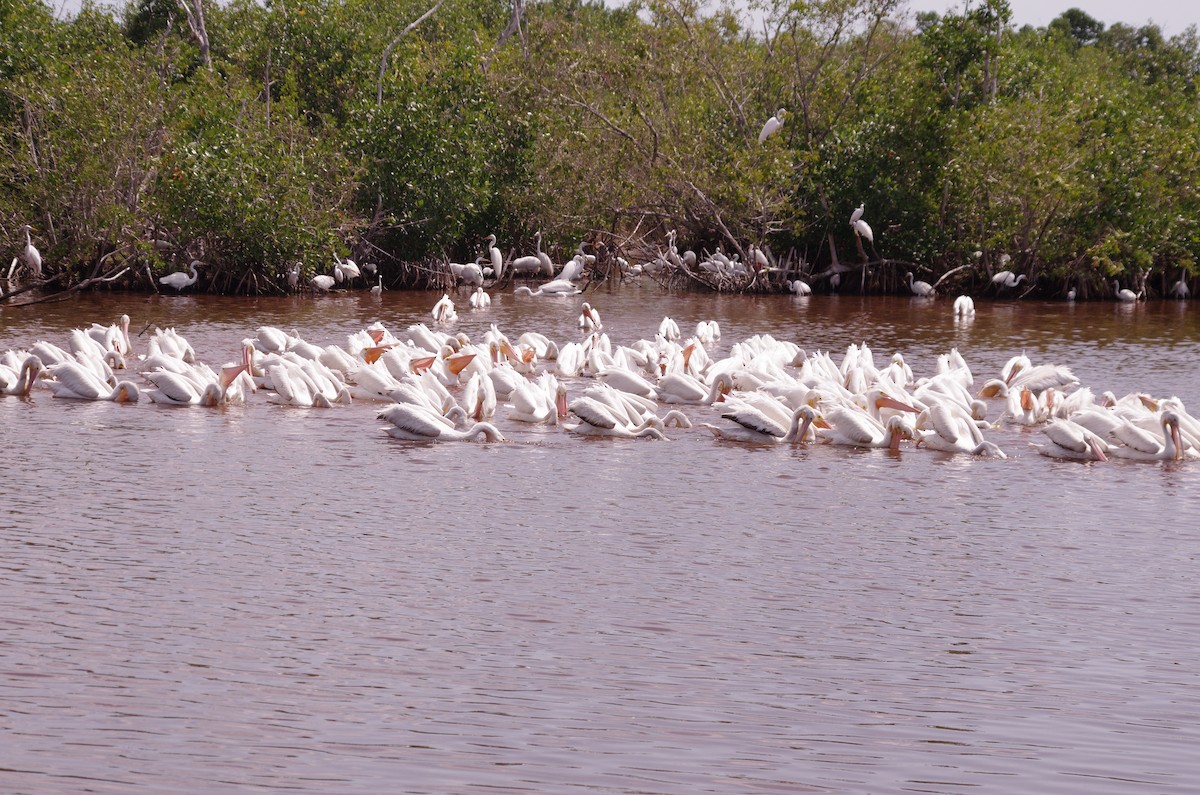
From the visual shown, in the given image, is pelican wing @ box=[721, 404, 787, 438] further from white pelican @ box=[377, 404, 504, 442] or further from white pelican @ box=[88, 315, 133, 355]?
white pelican @ box=[88, 315, 133, 355]

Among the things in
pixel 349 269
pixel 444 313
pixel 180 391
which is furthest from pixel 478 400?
pixel 349 269

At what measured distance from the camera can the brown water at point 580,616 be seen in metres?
4.61

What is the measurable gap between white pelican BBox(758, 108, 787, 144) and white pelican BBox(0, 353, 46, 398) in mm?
15974

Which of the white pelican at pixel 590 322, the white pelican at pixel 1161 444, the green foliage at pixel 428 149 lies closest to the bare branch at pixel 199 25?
the green foliage at pixel 428 149

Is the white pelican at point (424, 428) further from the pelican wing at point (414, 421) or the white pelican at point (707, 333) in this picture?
the white pelican at point (707, 333)

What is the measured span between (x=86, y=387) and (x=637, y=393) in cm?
477

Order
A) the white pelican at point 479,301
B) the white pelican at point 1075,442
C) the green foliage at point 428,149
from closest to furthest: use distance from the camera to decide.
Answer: the white pelican at point 1075,442 → the white pelican at point 479,301 → the green foliage at point 428,149

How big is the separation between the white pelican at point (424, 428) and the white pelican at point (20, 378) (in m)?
3.72

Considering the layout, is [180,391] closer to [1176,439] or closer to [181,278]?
[1176,439]

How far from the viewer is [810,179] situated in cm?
2772

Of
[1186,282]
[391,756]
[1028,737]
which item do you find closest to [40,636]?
[391,756]

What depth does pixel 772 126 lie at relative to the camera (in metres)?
26.1

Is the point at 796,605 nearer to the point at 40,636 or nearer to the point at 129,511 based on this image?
the point at 40,636

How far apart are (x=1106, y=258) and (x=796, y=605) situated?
20.3m
